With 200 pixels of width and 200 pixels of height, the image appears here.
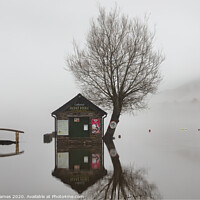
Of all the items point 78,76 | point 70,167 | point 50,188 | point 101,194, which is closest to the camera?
point 101,194

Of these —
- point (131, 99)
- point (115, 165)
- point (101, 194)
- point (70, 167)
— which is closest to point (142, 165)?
point (115, 165)

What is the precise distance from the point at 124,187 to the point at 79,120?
17.3 meters

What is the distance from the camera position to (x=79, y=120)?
84.4ft

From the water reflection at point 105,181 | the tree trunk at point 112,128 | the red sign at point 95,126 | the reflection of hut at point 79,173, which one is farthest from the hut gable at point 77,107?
the water reflection at point 105,181

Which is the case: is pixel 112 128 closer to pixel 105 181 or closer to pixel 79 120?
pixel 79 120

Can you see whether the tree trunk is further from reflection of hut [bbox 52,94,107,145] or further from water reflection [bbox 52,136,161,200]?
water reflection [bbox 52,136,161,200]

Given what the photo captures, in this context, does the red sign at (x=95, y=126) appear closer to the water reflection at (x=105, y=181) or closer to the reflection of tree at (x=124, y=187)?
the water reflection at (x=105, y=181)

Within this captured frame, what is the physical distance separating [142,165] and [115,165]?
1416mm

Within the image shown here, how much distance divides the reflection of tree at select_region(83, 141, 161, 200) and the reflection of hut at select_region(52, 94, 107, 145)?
14361mm

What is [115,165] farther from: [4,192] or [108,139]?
[108,139]

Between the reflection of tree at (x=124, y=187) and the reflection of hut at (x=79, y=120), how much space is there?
14.4 m

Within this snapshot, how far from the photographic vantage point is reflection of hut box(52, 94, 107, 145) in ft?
83.3

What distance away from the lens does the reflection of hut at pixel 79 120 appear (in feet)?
83.3

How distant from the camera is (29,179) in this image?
10070mm
